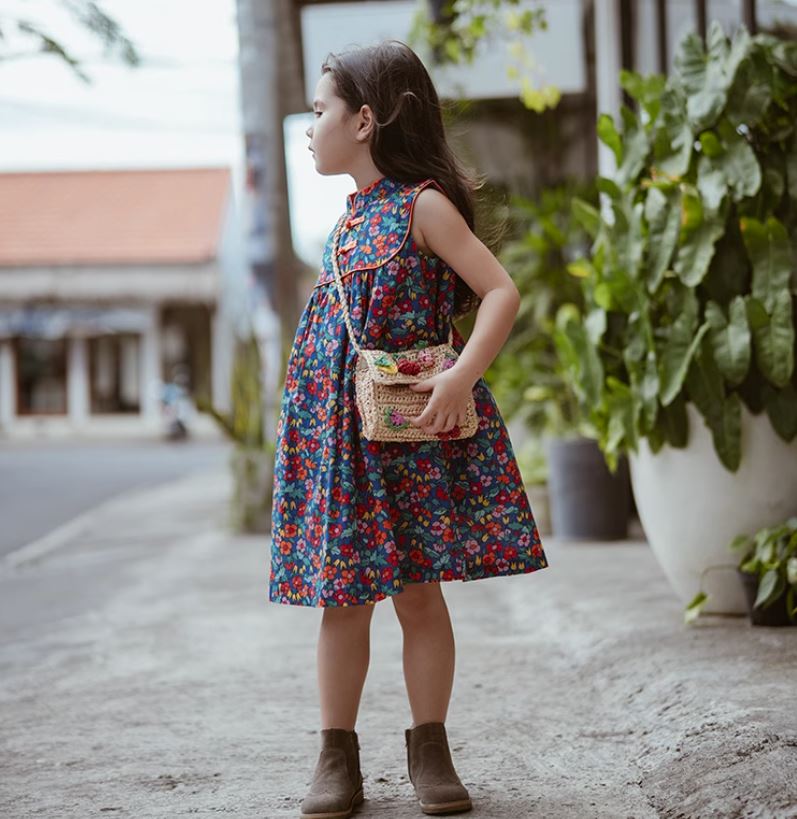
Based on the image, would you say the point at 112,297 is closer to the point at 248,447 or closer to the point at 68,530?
the point at 68,530

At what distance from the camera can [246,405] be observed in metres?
7.58

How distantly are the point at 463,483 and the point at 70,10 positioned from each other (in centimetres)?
235

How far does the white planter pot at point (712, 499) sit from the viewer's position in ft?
11.0

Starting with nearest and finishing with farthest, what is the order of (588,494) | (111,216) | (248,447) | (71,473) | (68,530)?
1. (588,494)
2. (248,447)
3. (68,530)
4. (71,473)
5. (111,216)

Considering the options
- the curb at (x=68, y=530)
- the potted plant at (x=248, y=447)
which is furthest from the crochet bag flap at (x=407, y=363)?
the potted plant at (x=248, y=447)

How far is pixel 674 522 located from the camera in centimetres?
355

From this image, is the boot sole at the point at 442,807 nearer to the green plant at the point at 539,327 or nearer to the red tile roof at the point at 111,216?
the green plant at the point at 539,327

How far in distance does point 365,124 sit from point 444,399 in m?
0.57

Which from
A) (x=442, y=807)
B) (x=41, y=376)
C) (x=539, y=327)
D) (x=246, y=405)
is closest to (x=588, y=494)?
(x=539, y=327)

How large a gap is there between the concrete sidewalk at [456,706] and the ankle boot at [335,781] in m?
0.06

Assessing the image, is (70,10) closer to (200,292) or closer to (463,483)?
(463,483)

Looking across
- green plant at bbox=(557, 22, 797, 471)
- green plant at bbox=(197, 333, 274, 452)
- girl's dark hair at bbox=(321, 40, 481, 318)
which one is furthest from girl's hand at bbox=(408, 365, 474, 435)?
green plant at bbox=(197, 333, 274, 452)

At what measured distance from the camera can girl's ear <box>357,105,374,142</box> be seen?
2314 mm

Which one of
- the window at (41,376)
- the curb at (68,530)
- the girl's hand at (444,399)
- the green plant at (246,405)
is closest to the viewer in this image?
the girl's hand at (444,399)
